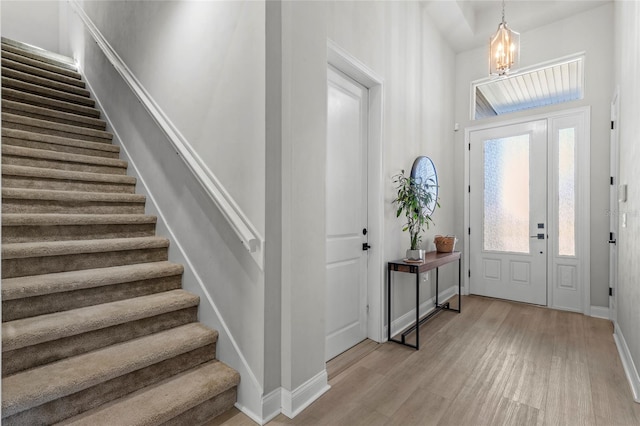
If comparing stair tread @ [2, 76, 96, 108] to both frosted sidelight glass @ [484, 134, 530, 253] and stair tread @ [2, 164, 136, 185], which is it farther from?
frosted sidelight glass @ [484, 134, 530, 253]

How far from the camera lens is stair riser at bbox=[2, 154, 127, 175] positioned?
9.27ft

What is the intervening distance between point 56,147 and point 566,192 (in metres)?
5.54

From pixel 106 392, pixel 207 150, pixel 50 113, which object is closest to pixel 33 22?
pixel 50 113

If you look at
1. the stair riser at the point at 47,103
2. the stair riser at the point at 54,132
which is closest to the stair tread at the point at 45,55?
the stair riser at the point at 47,103

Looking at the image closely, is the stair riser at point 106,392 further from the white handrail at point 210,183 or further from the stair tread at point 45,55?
the stair tread at point 45,55

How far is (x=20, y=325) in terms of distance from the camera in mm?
1850

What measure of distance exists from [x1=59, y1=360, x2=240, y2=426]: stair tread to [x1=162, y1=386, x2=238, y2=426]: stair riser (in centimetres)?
4

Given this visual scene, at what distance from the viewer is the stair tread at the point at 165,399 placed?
67.3 inches

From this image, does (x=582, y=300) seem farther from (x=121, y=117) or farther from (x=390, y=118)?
(x=121, y=117)

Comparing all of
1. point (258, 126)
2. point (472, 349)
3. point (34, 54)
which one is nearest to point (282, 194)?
point (258, 126)

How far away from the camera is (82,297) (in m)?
2.16

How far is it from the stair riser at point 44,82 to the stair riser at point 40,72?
7 centimetres

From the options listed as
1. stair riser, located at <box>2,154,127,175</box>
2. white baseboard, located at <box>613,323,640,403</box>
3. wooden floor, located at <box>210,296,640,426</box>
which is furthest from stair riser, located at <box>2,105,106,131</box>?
white baseboard, located at <box>613,323,640,403</box>

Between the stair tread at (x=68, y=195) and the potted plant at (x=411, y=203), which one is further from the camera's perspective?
the potted plant at (x=411, y=203)
